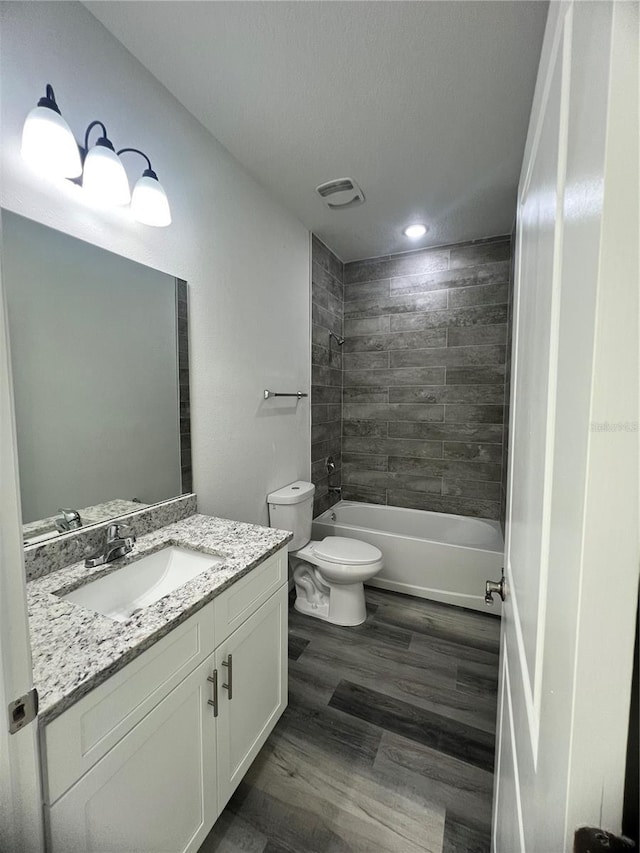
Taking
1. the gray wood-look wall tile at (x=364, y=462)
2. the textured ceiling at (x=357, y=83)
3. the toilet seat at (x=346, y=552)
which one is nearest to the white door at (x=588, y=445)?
the textured ceiling at (x=357, y=83)

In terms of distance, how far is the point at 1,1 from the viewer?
0.91 meters

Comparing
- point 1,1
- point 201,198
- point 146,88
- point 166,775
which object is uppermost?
point 146,88

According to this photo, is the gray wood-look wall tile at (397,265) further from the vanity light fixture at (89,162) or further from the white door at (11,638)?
the white door at (11,638)

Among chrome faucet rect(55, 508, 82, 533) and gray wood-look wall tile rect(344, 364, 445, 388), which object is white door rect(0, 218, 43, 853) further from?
gray wood-look wall tile rect(344, 364, 445, 388)

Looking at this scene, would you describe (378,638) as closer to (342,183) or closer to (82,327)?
(82,327)

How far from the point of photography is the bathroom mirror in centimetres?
101

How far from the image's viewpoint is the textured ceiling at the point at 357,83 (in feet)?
3.66

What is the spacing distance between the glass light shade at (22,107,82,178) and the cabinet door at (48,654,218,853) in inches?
60.2

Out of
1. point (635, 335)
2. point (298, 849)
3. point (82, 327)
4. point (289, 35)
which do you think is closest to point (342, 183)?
point (289, 35)

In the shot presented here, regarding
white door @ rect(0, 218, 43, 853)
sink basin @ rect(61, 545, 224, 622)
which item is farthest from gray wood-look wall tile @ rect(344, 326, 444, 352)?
white door @ rect(0, 218, 43, 853)

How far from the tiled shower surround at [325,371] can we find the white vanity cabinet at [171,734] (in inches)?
60.8

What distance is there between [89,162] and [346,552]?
2.16 m

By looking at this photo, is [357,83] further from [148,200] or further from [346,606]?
[346,606]

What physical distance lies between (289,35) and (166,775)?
2.31 meters
